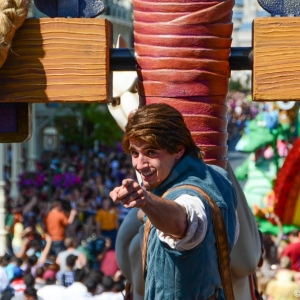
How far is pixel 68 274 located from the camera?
879cm

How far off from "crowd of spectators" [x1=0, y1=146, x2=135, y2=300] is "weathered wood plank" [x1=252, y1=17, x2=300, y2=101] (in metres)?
3.91

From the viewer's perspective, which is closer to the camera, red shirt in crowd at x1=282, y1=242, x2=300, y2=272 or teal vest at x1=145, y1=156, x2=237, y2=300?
teal vest at x1=145, y1=156, x2=237, y2=300

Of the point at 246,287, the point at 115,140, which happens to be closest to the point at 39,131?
the point at 115,140

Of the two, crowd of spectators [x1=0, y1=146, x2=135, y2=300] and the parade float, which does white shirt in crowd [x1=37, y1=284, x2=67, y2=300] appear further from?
the parade float

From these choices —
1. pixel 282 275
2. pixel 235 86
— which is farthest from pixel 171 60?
pixel 235 86

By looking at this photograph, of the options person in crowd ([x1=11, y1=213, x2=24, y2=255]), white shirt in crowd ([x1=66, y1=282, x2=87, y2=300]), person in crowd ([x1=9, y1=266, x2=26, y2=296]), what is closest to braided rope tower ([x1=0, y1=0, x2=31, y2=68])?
white shirt in crowd ([x1=66, y1=282, x2=87, y2=300])

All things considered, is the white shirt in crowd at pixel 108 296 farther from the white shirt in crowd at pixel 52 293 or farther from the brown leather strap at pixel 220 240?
the brown leather strap at pixel 220 240

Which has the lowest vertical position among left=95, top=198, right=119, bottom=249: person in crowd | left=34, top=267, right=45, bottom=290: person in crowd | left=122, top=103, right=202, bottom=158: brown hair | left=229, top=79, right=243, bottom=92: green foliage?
left=229, top=79, right=243, bottom=92: green foliage

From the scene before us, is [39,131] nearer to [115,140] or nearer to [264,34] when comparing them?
[115,140]

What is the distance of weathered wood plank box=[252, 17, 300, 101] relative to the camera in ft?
11.3

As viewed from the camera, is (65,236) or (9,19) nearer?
(9,19)

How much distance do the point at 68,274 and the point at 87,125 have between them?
20809mm

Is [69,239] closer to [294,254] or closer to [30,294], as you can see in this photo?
[294,254]

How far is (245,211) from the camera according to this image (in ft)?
12.6
